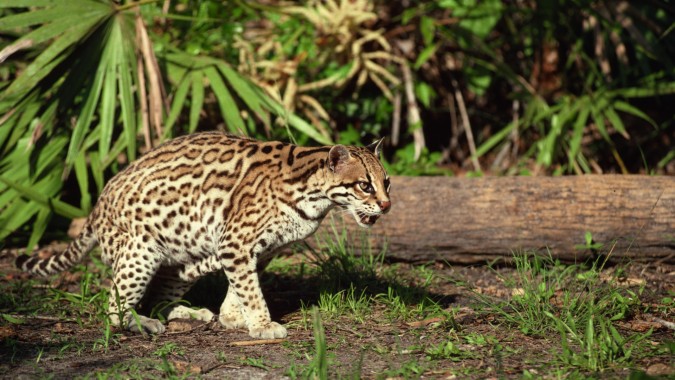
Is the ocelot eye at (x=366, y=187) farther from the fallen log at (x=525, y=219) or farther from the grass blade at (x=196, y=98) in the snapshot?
the grass blade at (x=196, y=98)

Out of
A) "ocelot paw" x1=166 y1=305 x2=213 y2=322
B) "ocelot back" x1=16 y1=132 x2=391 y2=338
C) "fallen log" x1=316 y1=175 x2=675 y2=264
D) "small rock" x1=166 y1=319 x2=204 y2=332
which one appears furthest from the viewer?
"fallen log" x1=316 y1=175 x2=675 y2=264

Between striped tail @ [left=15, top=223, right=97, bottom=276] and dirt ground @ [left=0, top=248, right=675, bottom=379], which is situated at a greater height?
striped tail @ [left=15, top=223, right=97, bottom=276]

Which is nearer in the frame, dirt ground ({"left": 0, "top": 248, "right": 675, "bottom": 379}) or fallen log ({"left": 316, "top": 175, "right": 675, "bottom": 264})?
dirt ground ({"left": 0, "top": 248, "right": 675, "bottom": 379})

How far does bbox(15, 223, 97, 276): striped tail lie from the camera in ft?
22.2

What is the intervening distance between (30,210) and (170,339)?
3.02 meters

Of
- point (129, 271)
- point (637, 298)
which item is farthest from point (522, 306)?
point (129, 271)

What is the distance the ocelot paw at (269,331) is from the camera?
5.98 m

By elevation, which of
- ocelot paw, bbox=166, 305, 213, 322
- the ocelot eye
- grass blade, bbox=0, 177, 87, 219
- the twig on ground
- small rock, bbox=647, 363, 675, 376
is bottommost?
ocelot paw, bbox=166, 305, 213, 322

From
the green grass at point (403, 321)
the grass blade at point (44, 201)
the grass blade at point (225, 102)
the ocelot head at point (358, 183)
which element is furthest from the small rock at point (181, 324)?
the grass blade at point (44, 201)

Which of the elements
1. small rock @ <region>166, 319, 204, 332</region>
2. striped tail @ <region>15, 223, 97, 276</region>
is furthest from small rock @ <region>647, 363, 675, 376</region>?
striped tail @ <region>15, 223, 97, 276</region>

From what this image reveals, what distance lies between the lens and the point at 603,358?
4.99 m

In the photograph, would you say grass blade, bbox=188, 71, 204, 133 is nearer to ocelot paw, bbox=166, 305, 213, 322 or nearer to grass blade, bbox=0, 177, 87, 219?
grass blade, bbox=0, 177, 87, 219

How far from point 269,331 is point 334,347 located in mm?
533

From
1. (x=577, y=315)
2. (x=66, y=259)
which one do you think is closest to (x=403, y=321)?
(x=577, y=315)
